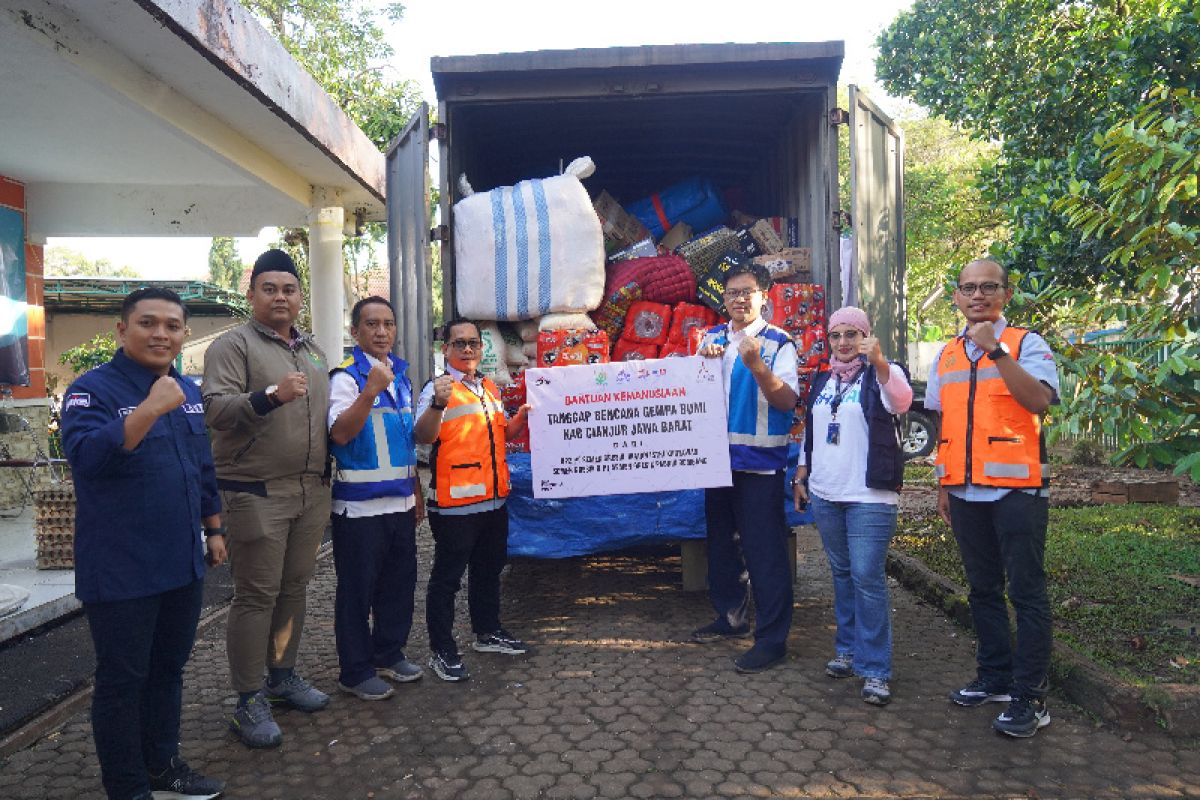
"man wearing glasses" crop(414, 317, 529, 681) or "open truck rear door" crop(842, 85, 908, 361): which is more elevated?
"open truck rear door" crop(842, 85, 908, 361)

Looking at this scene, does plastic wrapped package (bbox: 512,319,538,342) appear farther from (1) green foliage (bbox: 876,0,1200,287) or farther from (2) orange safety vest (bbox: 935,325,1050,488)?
(1) green foliage (bbox: 876,0,1200,287)

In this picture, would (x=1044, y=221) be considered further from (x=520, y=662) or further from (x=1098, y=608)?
(x=520, y=662)

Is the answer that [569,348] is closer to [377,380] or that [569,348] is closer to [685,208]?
[377,380]

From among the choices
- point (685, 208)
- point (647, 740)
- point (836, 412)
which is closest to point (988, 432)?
point (836, 412)

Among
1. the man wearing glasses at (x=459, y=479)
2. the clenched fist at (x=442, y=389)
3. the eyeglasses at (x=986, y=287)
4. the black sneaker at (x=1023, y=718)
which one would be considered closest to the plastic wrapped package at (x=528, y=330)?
the man wearing glasses at (x=459, y=479)

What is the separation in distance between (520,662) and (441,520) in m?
0.80

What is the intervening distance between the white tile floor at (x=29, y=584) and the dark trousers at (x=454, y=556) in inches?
86.6

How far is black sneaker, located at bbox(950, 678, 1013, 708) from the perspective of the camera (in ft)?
11.0

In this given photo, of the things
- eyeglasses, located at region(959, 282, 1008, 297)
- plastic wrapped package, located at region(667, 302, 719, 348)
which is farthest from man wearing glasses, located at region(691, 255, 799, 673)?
plastic wrapped package, located at region(667, 302, 719, 348)

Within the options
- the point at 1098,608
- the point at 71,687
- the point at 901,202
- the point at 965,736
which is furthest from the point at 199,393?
the point at 1098,608

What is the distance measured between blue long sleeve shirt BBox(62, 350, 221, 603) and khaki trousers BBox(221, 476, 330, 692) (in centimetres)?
42

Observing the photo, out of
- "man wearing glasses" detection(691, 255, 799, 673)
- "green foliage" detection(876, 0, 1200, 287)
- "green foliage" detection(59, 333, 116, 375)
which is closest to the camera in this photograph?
"man wearing glasses" detection(691, 255, 799, 673)

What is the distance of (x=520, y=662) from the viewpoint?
4.05 m

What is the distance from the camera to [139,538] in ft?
8.33
